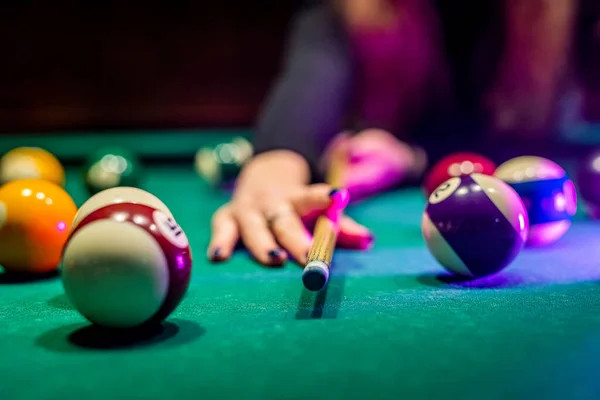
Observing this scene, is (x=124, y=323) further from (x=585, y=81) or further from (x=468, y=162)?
(x=585, y=81)

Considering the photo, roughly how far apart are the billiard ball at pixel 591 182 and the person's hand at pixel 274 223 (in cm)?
88

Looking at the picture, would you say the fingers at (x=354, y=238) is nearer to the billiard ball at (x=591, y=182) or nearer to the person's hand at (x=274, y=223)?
the person's hand at (x=274, y=223)

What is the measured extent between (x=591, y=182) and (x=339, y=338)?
1570 millimetres

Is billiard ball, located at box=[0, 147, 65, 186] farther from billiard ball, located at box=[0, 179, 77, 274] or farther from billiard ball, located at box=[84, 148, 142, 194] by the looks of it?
billiard ball, located at box=[0, 179, 77, 274]

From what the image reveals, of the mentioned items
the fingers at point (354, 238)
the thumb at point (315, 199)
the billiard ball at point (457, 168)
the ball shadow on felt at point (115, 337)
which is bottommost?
the ball shadow on felt at point (115, 337)

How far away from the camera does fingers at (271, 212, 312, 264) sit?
1848 mm

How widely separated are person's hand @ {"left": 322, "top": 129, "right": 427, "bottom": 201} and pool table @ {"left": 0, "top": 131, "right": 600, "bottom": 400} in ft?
3.72

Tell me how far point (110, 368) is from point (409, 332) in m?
0.52

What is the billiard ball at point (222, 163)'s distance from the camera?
11.0 feet

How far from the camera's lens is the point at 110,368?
3.54 feet

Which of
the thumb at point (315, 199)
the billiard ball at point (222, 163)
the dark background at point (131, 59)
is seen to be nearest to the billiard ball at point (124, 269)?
the thumb at point (315, 199)

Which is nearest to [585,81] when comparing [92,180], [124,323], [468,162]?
[468,162]

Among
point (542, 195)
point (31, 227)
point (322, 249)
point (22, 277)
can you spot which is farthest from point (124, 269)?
point (542, 195)

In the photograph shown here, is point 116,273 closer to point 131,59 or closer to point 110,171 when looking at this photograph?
point 110,171
